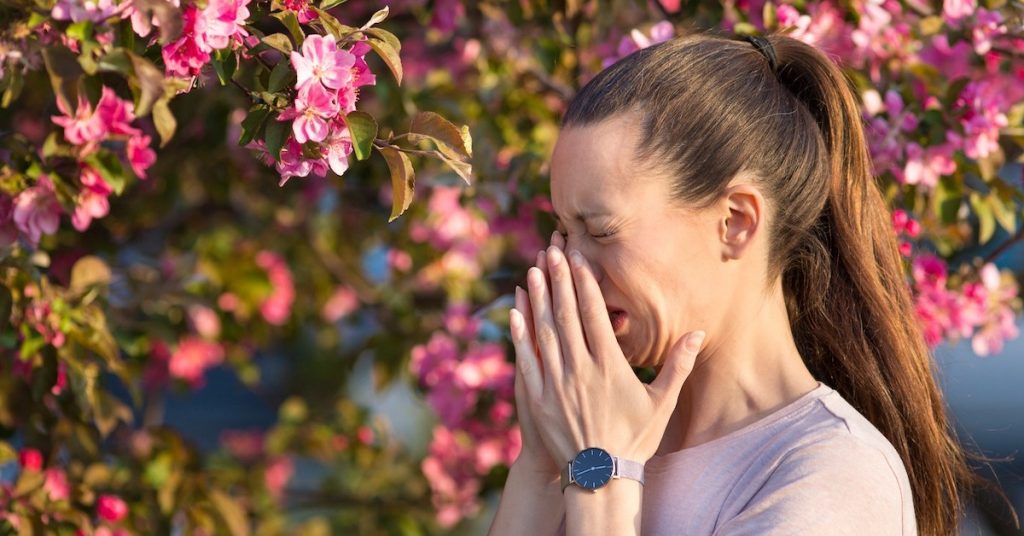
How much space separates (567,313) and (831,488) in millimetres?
379

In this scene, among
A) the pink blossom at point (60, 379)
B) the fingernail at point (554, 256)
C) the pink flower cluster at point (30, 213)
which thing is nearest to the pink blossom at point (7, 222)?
the pink flower cluster at point (30, 213)

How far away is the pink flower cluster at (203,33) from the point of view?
1.43 m

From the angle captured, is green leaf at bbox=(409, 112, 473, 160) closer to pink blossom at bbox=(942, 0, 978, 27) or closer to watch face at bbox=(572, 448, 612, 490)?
watch face at bbox=(572, 448, 612, 490)

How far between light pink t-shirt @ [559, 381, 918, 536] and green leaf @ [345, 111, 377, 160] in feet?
1.85

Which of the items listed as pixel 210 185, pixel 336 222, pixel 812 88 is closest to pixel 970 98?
pixel 812 88

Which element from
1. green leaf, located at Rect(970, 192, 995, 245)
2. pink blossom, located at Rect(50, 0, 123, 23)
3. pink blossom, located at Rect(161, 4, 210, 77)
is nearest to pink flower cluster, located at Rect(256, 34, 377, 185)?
pink blossom, located at Rect(161, 4, 210, 77)

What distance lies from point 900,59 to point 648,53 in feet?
3.10

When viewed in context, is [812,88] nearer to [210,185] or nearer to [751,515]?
[751,515]

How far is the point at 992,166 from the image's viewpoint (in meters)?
2.37

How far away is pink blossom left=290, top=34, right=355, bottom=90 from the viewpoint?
1.44 meters

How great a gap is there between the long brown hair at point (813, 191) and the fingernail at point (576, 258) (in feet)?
0.46

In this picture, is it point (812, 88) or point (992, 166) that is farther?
point (992, 166)

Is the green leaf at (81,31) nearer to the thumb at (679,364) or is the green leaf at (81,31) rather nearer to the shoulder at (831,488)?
the thumb at (679,364)

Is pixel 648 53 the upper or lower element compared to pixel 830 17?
upper
